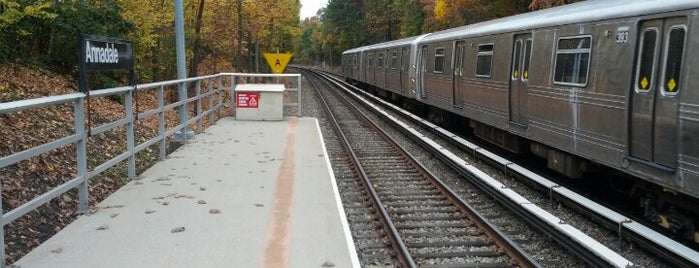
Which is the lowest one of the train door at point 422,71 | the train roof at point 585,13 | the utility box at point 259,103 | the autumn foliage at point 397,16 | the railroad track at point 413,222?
the railroad track at point 413,222

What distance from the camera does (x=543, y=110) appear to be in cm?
956

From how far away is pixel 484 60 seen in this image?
1270 cm

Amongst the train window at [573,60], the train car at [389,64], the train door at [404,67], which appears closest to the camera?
the train window at [573,60]

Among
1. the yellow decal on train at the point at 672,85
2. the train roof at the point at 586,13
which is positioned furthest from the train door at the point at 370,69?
the yellow decal on train at the point at 672,85

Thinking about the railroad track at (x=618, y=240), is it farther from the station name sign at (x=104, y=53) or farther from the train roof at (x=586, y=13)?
the station name sign at (x=104, y=53)

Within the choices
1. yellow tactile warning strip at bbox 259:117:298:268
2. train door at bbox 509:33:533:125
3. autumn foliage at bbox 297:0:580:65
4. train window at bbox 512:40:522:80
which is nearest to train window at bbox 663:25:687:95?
train door at bbox 509:33:533:125

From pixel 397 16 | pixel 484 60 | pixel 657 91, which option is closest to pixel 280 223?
pixel 657 91

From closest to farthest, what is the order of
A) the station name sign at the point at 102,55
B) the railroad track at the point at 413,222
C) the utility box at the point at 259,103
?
the railroad track at the point at 413,222 → the station name sign at the point at 102,55 → the utility box at the point at 259,103

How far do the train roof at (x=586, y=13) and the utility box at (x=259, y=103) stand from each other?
546 cm

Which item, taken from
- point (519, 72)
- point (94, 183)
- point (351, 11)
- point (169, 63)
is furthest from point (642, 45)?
point (351, 11)

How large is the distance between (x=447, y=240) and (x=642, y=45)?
9.88 feet

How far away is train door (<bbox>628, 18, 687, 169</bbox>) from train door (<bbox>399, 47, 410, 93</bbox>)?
14.3 meters

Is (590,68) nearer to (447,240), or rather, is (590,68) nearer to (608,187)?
(608,187)

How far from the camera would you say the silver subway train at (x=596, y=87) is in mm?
6098
